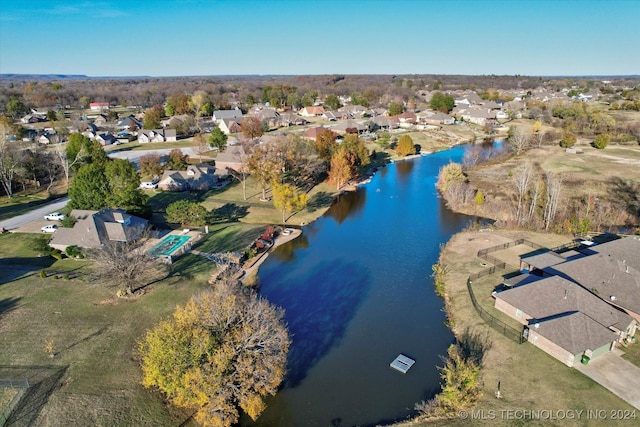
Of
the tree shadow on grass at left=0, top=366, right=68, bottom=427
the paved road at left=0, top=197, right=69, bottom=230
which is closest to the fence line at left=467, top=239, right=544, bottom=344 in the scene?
the tree shadow on grass at left=0, top=366, right=68, bottom=427

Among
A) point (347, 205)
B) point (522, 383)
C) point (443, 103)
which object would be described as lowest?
point (347, 205)

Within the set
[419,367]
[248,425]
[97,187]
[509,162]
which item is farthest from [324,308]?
[509,162]

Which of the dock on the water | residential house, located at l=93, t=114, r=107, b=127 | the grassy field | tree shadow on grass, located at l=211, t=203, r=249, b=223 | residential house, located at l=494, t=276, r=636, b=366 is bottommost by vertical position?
the dock on the water

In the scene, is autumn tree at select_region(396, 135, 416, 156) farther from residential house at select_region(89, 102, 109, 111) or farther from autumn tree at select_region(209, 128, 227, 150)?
residential house at select_region(89, 102, 109, 111)

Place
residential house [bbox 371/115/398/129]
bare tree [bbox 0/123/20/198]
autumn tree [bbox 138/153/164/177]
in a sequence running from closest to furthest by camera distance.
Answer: bare tree [bbox 0/123/20/198] < autumn tree [bbox 138/153/164/177] < residential house [bbox 371/115/398/129]

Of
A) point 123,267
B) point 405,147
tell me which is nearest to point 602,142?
point 405,147

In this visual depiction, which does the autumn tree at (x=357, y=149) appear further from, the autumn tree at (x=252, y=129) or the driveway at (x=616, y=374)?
the driveway at (x=616, y=374)

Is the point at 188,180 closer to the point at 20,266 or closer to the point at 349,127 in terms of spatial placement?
the point at 20,266

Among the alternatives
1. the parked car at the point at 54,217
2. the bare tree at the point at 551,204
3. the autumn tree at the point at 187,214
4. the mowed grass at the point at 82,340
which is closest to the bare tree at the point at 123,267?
the mowed grass at the point at 82,340
